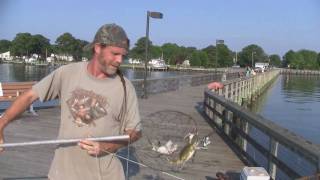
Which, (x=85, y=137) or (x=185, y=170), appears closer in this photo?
(x=85, y=137)

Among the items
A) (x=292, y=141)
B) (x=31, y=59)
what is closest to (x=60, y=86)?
(x=292, y=141)

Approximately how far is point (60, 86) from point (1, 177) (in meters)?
3.85

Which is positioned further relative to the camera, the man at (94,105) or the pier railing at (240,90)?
the pier railing at (240,90)

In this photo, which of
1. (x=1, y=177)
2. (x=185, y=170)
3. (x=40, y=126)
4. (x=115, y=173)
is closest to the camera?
(x=115, y=173)

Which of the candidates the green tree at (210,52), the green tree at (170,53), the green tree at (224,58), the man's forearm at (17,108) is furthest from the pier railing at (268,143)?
the green tree at (170,53)

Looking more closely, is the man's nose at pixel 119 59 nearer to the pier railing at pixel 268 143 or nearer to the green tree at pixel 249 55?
the pier railing at pixel 268 143

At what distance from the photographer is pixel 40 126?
11977 millimetres

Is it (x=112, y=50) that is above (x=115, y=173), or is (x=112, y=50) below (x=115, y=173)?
above

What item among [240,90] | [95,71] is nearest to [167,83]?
[240,90]

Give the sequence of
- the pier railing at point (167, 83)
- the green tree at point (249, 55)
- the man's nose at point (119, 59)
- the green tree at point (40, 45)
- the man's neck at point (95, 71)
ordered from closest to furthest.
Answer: the man's nose at point (119, 59) < the man's neck at point (95, 71) < the pier railing at point (167, 83) < the green tree at point (40, 45) < the green tree at point (249, 55)

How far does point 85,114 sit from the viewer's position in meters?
3.40

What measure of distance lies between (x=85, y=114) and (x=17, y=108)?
0.43m

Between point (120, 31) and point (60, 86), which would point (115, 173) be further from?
point (120, 31)

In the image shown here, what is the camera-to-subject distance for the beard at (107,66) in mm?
3346
